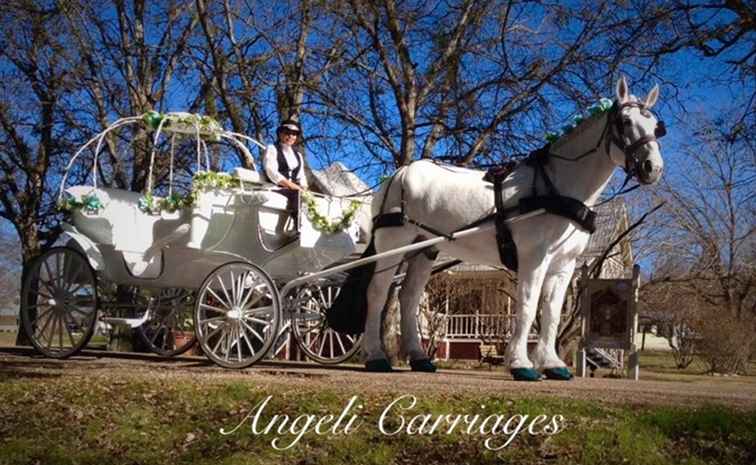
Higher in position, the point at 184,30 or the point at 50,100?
the point at 184,30

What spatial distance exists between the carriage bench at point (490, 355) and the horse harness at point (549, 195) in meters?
11.9

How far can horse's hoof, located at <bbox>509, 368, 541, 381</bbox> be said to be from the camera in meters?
7.76

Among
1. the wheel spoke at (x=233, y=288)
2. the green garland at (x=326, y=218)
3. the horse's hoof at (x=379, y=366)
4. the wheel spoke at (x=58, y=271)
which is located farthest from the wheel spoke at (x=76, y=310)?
the horse's hoof at (x=379, y=366)

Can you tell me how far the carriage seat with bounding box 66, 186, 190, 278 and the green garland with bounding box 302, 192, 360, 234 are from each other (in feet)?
5.14

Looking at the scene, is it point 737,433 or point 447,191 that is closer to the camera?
point 737,433

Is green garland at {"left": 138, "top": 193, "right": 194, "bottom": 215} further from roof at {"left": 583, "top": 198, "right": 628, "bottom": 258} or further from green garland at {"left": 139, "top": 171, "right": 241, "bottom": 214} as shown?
roof at {"left": 583, "top": 198, "right": 628, "bottom": 258}

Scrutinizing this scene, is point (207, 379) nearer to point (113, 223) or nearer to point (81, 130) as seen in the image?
point (113, 223)

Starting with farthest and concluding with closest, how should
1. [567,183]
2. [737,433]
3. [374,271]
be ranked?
1. [374,271]
2. [567,183]
3. [737,433]

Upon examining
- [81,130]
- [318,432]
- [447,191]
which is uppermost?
[81,130]

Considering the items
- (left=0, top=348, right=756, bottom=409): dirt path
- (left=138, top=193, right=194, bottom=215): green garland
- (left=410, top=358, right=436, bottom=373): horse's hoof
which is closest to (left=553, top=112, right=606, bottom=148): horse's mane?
(left=0, top=348, right=756, bottom=409): dirt path

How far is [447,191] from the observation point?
8.77m

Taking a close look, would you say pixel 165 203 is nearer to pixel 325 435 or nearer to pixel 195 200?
pixel 195 200

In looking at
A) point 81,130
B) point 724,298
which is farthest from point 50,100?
point 724,298

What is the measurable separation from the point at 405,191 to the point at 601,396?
11.1ft
